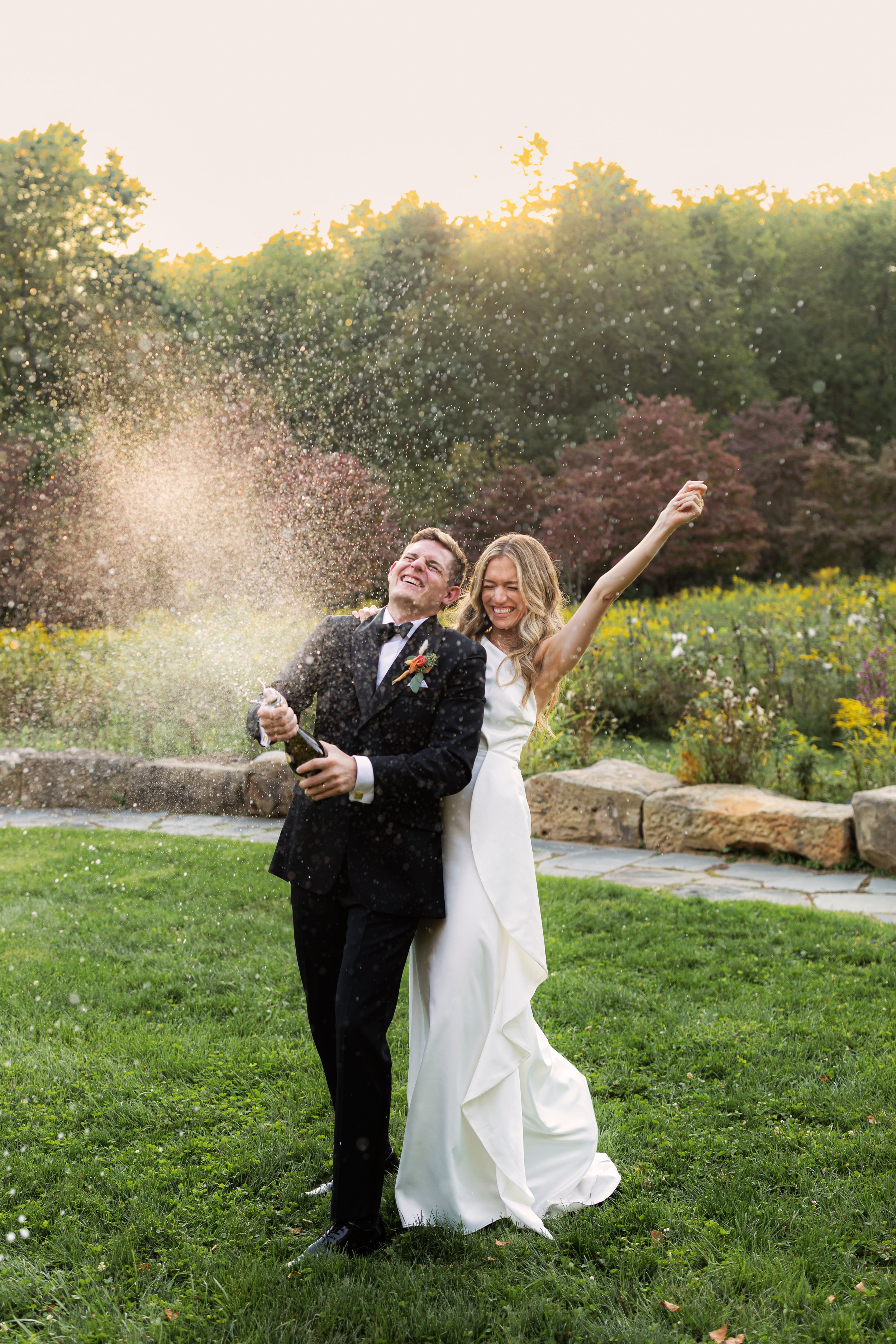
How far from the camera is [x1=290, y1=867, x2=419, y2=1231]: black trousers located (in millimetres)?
2391

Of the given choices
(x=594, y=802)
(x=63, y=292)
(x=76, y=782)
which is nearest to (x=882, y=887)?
(x=594, y=802)

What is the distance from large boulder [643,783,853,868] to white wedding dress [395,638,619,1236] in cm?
359

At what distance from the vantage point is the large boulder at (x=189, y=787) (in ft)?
25.5

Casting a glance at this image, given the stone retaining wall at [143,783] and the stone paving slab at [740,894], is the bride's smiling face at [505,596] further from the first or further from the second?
the stone retaining wall at [143,783]

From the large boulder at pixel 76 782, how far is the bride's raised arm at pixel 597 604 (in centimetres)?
603

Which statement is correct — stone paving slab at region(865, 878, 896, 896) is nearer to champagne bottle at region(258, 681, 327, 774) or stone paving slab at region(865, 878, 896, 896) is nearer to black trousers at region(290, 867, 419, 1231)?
black trousers at region(290, 867, 419, 1231)

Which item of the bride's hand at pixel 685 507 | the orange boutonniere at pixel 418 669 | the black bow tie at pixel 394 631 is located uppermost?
the bride's hand at pixel 685 507

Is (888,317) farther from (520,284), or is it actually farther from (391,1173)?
(391,1173)

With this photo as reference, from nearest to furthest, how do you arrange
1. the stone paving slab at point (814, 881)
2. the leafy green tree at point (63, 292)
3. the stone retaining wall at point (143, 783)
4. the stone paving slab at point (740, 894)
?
the stone paving slab at point (740, 894) < the stone paving slab at point (814, 881) < the stone retaining wall at point (143, 783) < the leafy green tree at point (63, 292)

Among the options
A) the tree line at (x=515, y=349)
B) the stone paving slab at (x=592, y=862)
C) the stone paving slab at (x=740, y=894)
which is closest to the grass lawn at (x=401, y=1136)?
the stone paving slab at (x=740, y=894)

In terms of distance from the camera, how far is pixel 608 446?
17.6 m

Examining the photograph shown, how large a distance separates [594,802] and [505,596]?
402 cm

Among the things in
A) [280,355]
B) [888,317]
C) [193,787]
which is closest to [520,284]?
[280,355]

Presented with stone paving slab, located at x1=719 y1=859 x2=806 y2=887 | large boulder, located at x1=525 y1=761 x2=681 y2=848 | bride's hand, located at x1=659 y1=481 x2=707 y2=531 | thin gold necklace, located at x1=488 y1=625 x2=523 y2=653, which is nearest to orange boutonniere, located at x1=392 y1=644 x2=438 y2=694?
thin gold necklace, located at x1=488 y1=625 x2=523 y2=653
